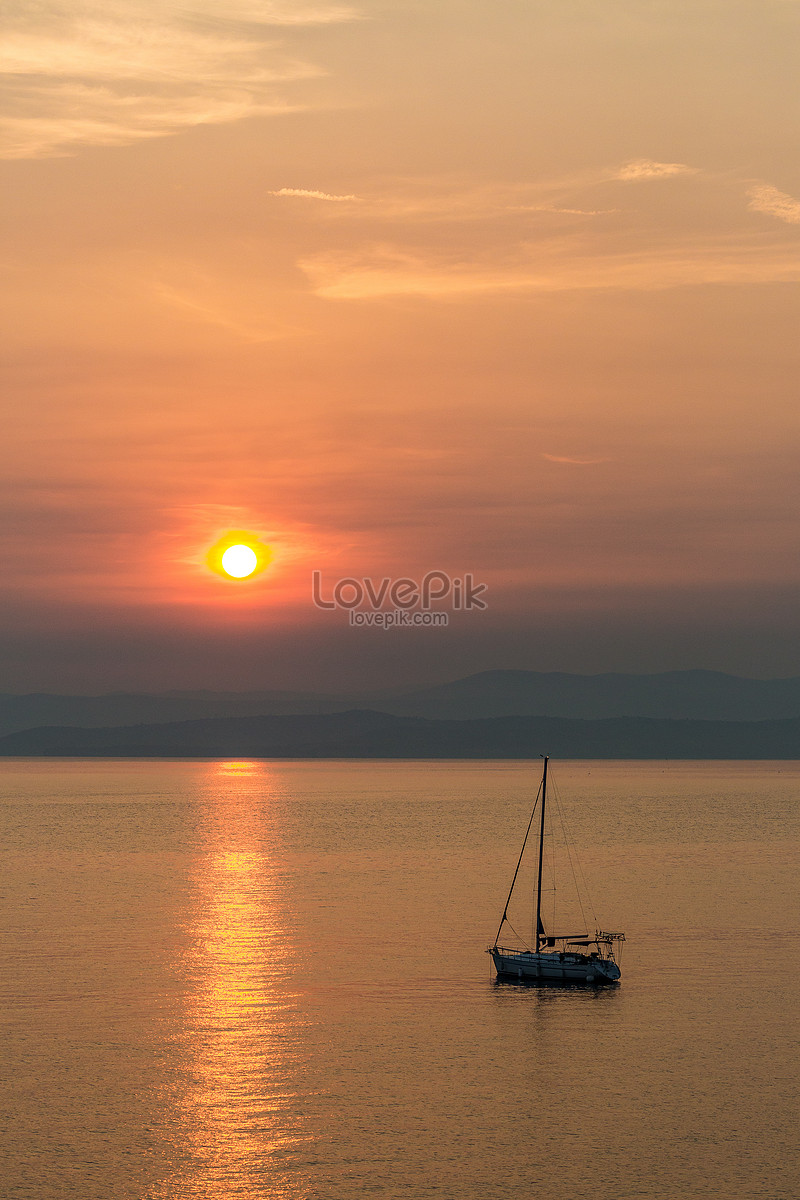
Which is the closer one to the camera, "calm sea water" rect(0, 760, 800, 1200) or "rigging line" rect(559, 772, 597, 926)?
"calm sea water" rect(0, 760, 800, 1200)

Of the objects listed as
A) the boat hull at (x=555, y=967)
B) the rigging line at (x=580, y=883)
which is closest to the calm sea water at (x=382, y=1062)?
the boat hull at (x=555, y=967)

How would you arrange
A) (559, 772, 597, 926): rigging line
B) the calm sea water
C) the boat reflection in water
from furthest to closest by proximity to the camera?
1. (559, 772, 597, 926): rigging line
2. the calm sea water
3. the boat reflection in water

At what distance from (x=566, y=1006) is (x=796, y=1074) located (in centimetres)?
1946

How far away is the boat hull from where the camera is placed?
298 ft

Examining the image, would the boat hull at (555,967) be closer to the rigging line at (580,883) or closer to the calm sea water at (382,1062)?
the calm sea water at (382,1062)

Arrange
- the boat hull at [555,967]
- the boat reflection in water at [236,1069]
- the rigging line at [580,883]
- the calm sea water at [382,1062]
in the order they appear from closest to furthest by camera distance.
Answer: the boat reflection in water at [236,1069], the calm sea water at [382,1062], the boat hull at [555,967], the rigging line at [580,883]

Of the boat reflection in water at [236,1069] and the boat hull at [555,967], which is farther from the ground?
the boat hull at [555,967]

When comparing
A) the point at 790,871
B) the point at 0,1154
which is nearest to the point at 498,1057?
the point at 0,1154

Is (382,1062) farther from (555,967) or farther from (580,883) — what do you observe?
(580,883)

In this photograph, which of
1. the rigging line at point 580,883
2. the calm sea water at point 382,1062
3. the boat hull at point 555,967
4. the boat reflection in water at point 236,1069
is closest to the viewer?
the boat reflection in water at point 236,1069

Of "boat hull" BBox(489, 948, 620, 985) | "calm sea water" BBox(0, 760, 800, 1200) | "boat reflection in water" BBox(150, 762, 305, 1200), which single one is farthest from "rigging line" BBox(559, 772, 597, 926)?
"boat reflection in water" BBox(150, 762, 305, 1200)

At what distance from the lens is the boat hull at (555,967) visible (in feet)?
298

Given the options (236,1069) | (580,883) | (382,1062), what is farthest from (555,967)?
(580,883)

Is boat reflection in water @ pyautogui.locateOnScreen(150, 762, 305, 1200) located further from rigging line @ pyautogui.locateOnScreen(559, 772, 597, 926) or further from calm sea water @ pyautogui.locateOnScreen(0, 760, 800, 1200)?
rigging line @ pyautogui.locateOnScreen(559, 772, 597, 926)
